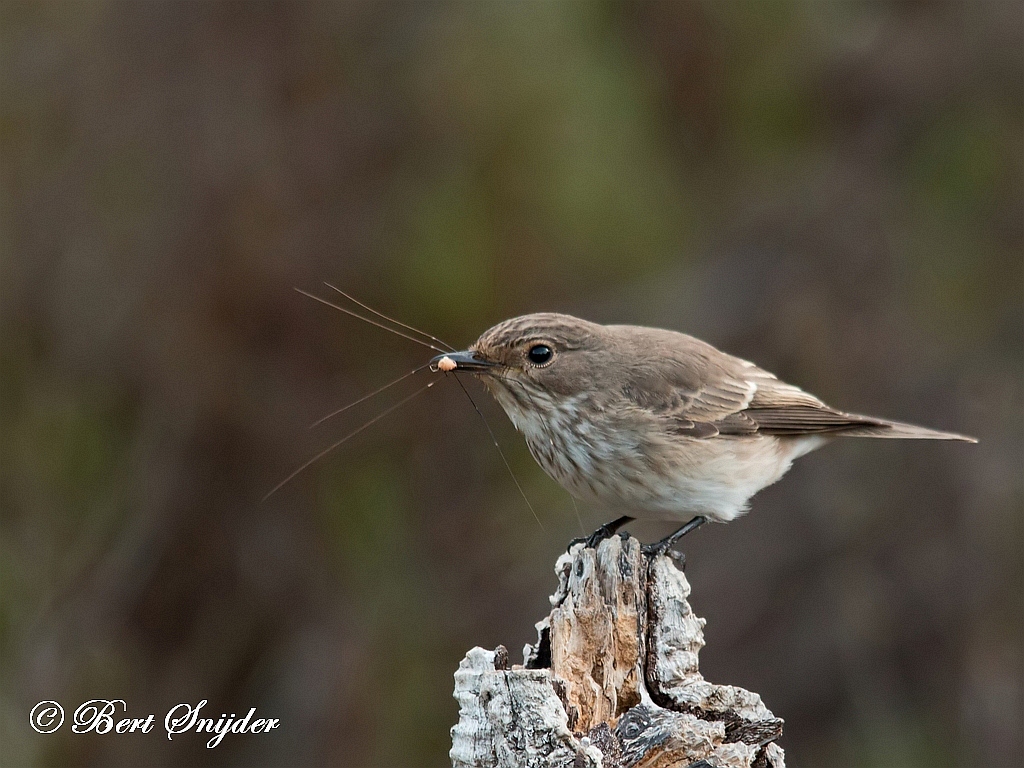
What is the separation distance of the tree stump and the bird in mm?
489

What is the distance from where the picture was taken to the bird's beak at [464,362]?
201 inches

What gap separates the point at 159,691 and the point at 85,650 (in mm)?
751

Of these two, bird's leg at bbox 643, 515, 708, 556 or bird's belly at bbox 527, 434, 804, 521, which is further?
bird's belly at bbox 527, 434, 804, 521

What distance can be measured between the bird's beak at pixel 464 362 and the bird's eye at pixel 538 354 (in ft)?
0.55

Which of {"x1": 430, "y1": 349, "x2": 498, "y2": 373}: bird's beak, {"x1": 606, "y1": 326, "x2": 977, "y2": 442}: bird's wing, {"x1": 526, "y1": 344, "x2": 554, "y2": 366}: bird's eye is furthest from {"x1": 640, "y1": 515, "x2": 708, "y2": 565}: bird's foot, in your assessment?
{"x1": 430, "y1": 349, "x2": 498, "y2": 373}: bird's beak

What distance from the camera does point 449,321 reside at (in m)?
8.66

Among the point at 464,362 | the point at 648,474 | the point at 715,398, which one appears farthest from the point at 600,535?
the point at 715,398

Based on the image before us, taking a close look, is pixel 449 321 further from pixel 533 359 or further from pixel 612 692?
pixel 612 692

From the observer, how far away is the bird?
529cm

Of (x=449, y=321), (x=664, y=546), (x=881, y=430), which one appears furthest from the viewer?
(x=449, y=321)

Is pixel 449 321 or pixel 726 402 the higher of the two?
pixel 449 321

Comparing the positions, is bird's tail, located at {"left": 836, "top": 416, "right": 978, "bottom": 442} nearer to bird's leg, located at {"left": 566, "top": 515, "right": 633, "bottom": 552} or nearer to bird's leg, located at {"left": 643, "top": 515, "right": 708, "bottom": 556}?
bird's leg, located at {"left": 643, "top": 515, "right": 708, "bottom": 556}

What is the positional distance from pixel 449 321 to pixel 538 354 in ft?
10.9

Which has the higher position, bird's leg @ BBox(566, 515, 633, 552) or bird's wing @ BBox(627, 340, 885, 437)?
bird's wing @ BBox(627, 340, 885, 437)
